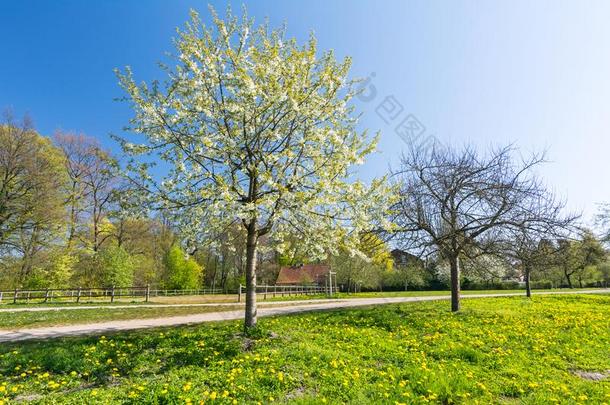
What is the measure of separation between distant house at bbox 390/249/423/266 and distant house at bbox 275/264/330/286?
42487 mm

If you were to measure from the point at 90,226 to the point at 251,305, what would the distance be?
1114 inches

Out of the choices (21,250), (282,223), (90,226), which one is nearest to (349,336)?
Result: (282,223)

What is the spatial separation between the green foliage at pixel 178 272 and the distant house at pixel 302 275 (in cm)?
1599

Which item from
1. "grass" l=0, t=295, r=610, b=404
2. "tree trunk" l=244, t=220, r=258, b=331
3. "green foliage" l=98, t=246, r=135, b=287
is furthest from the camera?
"green foliage" l=98, t=246, r=135, b=287

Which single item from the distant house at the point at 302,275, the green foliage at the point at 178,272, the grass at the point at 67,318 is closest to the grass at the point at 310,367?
the grass at the point at 67,318

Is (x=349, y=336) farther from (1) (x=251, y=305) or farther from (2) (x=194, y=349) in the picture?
(2) (x=194, y=349)

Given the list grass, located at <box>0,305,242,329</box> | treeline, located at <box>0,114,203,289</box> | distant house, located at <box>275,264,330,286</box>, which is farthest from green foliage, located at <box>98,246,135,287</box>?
distant house, located at <box>275,264,330,286</box>

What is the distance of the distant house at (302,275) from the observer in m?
61.6

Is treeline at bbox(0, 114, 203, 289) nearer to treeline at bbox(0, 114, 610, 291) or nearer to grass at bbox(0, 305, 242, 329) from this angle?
treeline at bbox(0, 114, 610, 291)

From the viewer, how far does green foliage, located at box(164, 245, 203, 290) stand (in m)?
49.2

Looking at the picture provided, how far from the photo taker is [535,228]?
1467 centimetres

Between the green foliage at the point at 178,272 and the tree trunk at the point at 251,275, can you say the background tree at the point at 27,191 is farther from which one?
the green foliage at the point at 178,272

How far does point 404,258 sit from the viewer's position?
Answer: 18.4 meters

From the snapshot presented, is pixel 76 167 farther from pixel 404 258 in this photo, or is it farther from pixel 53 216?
pixel 404 258
